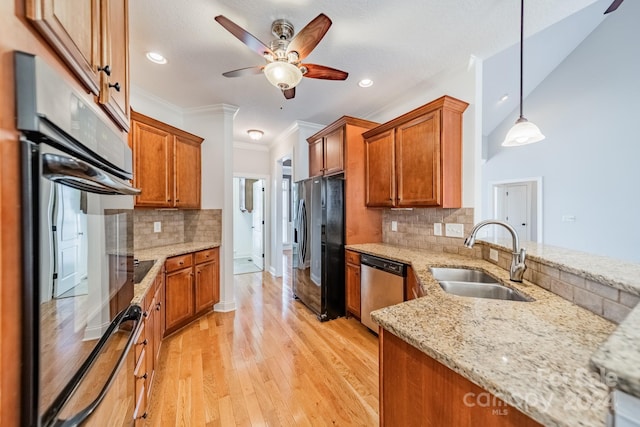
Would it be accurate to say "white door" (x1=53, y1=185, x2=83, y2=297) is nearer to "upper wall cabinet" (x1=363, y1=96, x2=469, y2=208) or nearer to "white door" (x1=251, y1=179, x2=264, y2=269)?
"upper wall cabinet" (x1=363, y1=96, x2=469, y2=208)

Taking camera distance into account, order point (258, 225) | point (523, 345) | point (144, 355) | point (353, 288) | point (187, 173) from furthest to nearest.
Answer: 1. point (258, 225)
2. point (187, 173)
3. point (353, 288)
4. point (144, 355)
5. point (523, 345)

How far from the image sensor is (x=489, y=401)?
0.69 metres

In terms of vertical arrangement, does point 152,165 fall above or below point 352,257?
above

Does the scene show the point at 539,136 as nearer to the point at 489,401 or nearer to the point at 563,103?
the point at 489,401

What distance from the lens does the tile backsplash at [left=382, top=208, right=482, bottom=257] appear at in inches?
93.7

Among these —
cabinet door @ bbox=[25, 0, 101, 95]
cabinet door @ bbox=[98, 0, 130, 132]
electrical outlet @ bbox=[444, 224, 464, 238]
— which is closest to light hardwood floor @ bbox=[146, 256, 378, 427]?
electrical outlet @ bbox=[444, 224, 464, 238]

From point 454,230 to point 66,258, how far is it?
273 cm

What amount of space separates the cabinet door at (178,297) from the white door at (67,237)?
Result: 2076 millimetres

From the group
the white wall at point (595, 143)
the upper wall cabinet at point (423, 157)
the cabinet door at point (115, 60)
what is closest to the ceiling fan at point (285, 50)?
the cabinet door at point (115, 60)

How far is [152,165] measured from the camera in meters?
2.60

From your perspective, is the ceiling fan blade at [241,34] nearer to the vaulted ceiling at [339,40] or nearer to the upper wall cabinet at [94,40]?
the vaulted ceiling at [339,40]

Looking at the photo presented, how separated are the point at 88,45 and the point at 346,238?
264 centimetres

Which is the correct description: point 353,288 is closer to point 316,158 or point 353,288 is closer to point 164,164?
point 316,158

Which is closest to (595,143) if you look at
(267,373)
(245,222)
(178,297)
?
(267,373)
